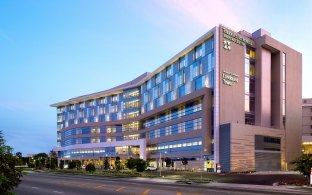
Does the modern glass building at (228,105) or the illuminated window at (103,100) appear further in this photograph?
the illuminated window at (103,100)

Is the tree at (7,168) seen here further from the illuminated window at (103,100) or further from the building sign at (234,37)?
the illuminated window at (103,100)

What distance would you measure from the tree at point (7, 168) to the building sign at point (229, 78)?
87120mm

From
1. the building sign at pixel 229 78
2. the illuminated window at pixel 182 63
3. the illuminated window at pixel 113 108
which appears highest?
the illuminated window at pixel 182 63

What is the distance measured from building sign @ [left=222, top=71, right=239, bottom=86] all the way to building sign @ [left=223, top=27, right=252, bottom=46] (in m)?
8.79

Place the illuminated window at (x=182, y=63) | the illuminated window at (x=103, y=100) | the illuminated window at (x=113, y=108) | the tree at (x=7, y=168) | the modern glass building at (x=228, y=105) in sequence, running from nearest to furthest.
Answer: the tree at (x=7, y=168), the modern glass building at (x=228, y=105), the illuminated window at (x=182, y=63), the illuminated window at (x=113, y=108), the illuminated window at (x=103, y=100)

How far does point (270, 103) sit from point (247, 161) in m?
25.4

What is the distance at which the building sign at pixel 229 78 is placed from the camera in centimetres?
9726

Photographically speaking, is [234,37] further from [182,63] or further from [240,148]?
[240,148]

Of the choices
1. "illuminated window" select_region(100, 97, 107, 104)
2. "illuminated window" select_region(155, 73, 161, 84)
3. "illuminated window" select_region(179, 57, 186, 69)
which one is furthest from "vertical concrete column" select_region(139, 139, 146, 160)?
"illuminated window" select_region(100, 97, 107, 104)

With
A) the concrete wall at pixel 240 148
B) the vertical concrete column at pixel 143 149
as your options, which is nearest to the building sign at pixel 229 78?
the concrete wall at pixel 240 148

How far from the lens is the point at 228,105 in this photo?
98.1 metres

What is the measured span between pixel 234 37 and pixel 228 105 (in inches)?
702

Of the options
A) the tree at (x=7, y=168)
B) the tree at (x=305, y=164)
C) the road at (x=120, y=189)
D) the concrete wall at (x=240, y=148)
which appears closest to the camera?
the tree at (x=7, y=168)

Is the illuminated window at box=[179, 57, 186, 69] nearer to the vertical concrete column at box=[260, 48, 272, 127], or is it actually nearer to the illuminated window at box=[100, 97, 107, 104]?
the vertical concrete column at box=[260, 48, 272, 127]
